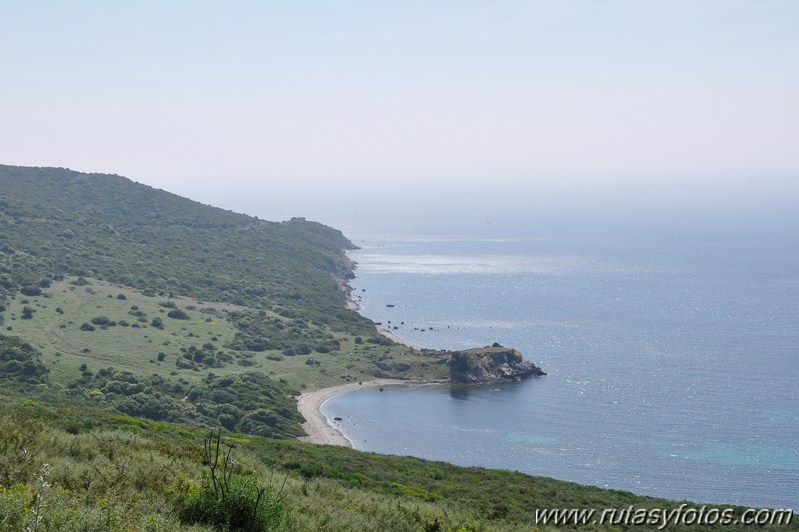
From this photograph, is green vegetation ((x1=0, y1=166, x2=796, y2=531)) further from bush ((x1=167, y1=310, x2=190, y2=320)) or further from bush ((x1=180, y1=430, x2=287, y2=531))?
bush ((x1=167, y1=310, x2=190, y2=320))

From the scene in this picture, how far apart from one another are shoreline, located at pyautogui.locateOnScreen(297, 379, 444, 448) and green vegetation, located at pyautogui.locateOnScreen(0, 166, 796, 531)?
6.03 feet

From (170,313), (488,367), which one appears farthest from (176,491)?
(170,313)

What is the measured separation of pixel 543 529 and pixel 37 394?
49.7m

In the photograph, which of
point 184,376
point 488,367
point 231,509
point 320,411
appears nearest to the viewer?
point 231,509

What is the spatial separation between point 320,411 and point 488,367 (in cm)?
2915

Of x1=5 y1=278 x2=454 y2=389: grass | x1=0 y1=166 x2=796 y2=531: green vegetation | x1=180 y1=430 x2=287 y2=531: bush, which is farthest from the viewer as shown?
x1=5 y1=278 x2=454 y2=389: grass

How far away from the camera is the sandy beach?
237ft

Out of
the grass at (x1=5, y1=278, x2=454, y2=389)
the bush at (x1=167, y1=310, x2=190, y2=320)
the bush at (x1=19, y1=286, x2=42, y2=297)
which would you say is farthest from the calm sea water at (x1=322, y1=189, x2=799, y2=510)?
the bush at (x1=19, y1=286, x2=42, y2=297)

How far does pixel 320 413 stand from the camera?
82.6 meters

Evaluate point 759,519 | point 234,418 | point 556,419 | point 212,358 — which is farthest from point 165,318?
point 759,519

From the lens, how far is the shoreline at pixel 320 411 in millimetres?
72062

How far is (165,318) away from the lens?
105500 mm

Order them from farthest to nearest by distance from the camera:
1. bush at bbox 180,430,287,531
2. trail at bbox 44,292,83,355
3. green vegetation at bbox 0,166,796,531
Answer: trail at bbox 44,292,83,355, green vegetation at bbox 0,166,796,531, bush at bbox 180,430,287,531

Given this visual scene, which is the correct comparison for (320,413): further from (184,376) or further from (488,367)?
(488,367)
